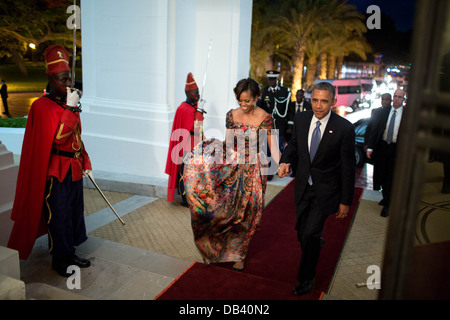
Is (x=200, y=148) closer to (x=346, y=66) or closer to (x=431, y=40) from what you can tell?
(x=431, y=40)

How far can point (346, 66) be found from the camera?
61.6 metres

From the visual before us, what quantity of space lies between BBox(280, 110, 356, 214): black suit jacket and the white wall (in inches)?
146

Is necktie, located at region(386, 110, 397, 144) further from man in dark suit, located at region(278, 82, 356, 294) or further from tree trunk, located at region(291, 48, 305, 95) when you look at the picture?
tree trunk, located at region(291, 48, 305, 95)

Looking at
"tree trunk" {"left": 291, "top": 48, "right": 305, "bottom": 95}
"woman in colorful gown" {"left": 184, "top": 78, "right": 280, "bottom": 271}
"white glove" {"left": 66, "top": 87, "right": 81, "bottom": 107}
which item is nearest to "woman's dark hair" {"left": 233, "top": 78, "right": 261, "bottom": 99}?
"woman in colorful gown" {"left": 184, "top": 78, "right": 280, "bottom": 271}

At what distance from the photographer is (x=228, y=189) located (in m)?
4.09

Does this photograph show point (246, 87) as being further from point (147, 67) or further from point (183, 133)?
point (147, 67)

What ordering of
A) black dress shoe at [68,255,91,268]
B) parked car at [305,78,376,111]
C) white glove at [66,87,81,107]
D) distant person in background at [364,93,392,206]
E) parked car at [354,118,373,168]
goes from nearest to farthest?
white glove at [66,87,81,107] → black dress shoe at [68,255,91,268] → distant person in background at [364,93,392,206] → parked car at [354,118,373,168] → parked car at [305,78,376,111]

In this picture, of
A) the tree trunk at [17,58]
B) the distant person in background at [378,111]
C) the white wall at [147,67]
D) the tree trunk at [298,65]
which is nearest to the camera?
the distant person in background at [378,111]

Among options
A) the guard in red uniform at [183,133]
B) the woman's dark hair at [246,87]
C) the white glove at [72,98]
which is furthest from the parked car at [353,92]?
the white glove at [72,98]

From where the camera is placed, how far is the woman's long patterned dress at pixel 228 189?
4.01 meters

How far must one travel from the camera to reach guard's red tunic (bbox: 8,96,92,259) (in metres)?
3.71

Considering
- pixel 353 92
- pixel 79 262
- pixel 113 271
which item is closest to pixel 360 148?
pixel 113 271

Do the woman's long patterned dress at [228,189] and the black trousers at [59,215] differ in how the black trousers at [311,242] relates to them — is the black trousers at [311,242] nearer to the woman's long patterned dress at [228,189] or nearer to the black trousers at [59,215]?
the woman's long patterned dress at [228,189]
